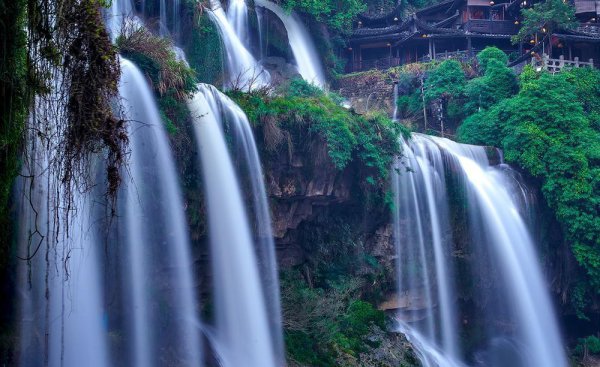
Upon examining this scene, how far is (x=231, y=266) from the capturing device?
1155 centimetres

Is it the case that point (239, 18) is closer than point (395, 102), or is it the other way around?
point (239, 18)

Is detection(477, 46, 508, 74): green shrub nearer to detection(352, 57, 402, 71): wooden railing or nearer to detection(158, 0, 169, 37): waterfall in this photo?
detection(352, 57, 402, 71): wooden railing

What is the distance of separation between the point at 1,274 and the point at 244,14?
1577 centimetres

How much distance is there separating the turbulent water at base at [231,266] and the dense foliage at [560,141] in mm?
10840

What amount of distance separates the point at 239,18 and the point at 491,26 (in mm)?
16115

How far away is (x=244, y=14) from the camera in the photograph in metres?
21.4

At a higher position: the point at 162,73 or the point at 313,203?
the point at 162,73

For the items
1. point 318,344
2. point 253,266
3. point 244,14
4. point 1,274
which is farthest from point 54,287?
point 244,14

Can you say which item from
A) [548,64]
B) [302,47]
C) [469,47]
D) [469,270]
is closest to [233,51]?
[302,47]

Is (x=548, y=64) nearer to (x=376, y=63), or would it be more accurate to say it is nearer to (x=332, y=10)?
(x=376, y=63)

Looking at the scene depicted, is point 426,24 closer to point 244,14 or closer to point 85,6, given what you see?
point 244,14

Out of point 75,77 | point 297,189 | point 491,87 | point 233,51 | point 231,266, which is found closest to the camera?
point 75,77

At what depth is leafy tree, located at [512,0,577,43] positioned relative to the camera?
26359mm

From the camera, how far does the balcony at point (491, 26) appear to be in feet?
102
